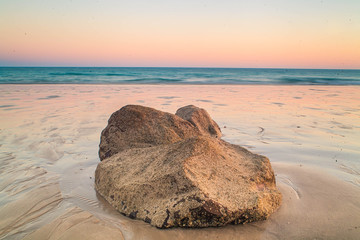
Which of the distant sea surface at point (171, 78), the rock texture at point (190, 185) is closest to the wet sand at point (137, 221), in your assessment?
the rock texture at point (190, 185)

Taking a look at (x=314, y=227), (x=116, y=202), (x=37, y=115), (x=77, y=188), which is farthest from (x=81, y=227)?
(x=37, y=115)

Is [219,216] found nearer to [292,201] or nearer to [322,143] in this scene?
[292,201]

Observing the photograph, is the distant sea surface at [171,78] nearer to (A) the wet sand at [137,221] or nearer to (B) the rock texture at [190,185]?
(A) the wet sand at [137,221]

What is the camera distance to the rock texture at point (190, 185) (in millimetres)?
2084

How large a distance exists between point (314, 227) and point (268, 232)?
409mm

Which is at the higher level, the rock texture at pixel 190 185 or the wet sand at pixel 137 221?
the rock texture at pixel 190 185

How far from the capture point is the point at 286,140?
4.69 metres

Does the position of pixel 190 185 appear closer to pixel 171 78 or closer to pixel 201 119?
pixel 201 119

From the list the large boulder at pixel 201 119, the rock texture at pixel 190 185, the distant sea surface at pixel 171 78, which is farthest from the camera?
the distant sea surface at pixel 171 78

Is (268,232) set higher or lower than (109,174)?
lower

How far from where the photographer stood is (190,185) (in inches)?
85.0

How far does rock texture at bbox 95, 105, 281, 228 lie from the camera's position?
208cm

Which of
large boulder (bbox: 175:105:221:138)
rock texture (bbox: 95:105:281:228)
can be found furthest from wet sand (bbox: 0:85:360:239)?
large boulder (bbox: 175:105:221:138)

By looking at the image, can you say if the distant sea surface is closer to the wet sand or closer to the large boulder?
the wet sand
